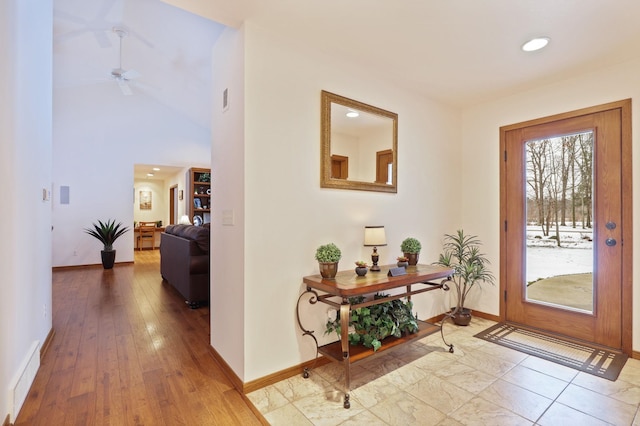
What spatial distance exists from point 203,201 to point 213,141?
621 centimetres

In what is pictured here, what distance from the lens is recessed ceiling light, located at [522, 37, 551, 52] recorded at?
225 centimetres

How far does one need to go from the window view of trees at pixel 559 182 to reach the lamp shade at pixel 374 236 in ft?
5.83

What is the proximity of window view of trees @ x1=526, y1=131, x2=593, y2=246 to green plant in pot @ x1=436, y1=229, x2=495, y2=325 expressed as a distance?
0.61 m

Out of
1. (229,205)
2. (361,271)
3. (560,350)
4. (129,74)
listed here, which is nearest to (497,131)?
(560,350)

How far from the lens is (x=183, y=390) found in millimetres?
2014

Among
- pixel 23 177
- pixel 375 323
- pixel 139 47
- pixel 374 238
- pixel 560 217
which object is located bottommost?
pixel 375 323

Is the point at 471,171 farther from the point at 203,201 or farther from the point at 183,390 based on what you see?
the point at 203,201

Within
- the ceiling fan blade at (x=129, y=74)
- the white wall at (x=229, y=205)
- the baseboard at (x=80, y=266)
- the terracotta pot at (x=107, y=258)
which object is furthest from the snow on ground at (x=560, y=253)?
the baseboard at (x=80, y=266)

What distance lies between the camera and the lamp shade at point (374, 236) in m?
2.49

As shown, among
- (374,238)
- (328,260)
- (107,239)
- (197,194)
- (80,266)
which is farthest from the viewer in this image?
(197,194)

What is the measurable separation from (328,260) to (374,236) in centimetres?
55

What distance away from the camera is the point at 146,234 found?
9.43 meters

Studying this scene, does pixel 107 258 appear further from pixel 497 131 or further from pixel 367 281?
pixel 497 131

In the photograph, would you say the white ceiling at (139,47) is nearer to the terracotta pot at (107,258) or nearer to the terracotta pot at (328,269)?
the terracotta pot at (328,269)
